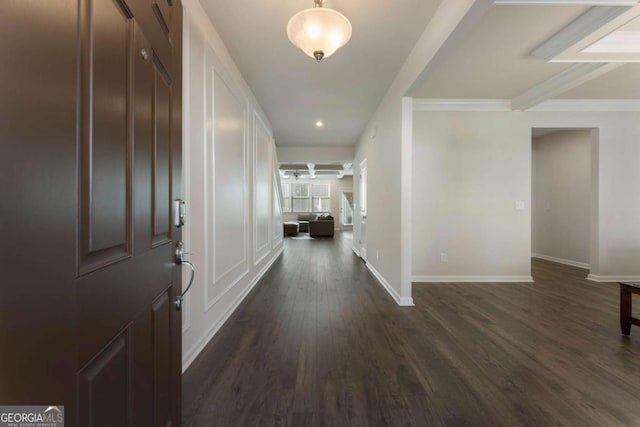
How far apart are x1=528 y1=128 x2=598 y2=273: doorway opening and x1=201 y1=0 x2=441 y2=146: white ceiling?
11.8 feet

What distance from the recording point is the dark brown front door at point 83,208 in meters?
0.38

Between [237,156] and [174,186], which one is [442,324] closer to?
[174,186]

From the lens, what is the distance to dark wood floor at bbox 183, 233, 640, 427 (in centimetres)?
142

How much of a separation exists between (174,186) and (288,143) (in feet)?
18.6

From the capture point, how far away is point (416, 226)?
394cm

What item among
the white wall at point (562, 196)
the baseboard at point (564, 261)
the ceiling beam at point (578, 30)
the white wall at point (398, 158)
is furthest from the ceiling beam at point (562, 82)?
the baseboard at point (564, 261)

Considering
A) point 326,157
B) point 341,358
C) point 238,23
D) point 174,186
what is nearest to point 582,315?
point 341,358

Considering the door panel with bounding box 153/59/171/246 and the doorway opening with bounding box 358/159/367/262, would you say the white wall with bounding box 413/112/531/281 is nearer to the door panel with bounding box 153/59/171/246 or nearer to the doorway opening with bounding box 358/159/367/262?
the doorway opening with bounding box 358/159/367/262

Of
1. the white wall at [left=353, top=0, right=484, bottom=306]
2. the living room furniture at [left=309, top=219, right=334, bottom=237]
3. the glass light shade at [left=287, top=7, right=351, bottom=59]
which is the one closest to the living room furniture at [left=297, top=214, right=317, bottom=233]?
the living room furniture at [left=309, top=219, right=334, bottom=237]

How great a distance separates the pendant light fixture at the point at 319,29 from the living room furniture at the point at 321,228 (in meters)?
8.00

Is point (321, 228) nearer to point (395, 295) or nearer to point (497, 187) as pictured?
point (497, 187)

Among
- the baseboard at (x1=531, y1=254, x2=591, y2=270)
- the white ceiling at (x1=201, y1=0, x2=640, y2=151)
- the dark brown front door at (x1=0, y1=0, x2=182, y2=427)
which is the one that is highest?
the white ceiling at (x1=201, y1=0, x2=640, y2=151)

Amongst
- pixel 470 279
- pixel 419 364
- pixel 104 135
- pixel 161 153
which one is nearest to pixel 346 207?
pixel 470 279

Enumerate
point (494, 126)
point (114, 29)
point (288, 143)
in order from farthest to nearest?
point (288, 143)
point (494, 126)
point (114, 29)
